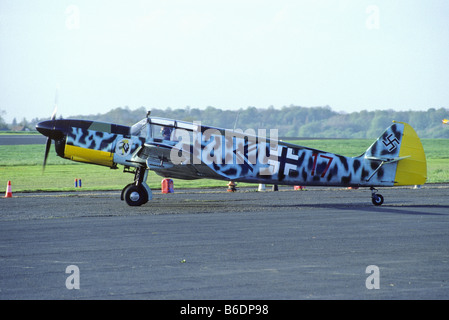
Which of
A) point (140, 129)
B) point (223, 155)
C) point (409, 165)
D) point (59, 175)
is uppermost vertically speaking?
point (140, 129)

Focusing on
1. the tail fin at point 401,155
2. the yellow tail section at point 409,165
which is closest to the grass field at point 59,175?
the tail fin at point 401,155

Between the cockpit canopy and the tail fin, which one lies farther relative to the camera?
the tail fin

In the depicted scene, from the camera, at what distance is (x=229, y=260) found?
1007 centimetres

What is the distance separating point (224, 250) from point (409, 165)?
1018 cm

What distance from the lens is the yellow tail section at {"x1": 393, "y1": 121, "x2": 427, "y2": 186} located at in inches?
760

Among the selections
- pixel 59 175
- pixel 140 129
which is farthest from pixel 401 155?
pixel 59 175

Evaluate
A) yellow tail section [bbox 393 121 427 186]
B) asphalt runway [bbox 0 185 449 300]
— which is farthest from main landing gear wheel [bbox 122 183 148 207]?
yellow tail section [bbox 393 121 427 186]

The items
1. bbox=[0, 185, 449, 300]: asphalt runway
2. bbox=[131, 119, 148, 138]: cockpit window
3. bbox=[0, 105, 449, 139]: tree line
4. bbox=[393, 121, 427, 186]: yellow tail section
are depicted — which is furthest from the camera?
bbox=[0, 105, 449, 139]: tree line

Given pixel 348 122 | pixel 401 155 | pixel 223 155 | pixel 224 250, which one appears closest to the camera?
pixel 224 250

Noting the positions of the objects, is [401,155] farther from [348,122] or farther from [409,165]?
[348,122]

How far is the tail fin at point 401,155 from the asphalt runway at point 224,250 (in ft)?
3.23

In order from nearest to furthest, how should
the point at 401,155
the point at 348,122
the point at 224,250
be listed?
the point at 224,250 < the point at 401,155 < the point at 348,122

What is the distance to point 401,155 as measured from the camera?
63.4ft

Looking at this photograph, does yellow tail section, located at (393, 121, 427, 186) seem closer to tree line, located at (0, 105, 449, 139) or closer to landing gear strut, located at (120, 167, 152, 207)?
landing gear strut, located at (120, 167, 152, 207)
